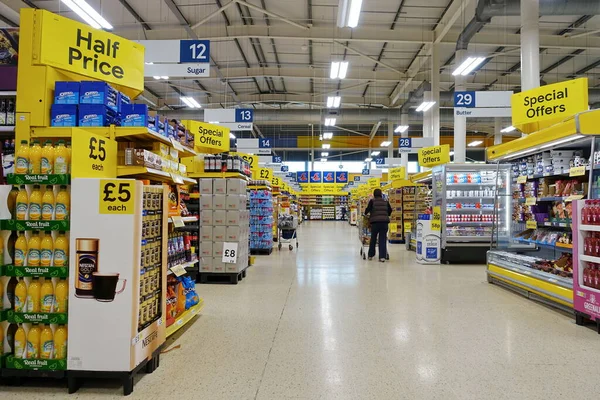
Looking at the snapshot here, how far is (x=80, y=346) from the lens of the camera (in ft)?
8.91

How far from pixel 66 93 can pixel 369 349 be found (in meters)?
3.26

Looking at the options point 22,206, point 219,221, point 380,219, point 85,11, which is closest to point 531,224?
point 380,219

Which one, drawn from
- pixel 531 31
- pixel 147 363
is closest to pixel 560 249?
pixel 531 31

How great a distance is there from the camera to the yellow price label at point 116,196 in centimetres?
275

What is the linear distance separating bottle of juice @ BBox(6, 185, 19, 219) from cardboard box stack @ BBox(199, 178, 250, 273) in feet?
13.2

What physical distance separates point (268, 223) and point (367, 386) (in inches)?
337

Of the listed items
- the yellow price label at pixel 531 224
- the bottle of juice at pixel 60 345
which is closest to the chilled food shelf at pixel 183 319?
the bottle of juice at pixel 60 345

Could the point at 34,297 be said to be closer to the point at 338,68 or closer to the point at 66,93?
the point at 66,93

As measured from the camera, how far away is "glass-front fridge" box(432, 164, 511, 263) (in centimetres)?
941

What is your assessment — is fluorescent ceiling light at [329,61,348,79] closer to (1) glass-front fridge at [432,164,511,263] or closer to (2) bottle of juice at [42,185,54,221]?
(1) glass-front fridge at [432,164,511,263]

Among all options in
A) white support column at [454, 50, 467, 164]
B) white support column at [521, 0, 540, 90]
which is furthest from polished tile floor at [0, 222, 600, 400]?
white support column at [454, 50, 467, 164]

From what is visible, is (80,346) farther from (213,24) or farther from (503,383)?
(213,24)

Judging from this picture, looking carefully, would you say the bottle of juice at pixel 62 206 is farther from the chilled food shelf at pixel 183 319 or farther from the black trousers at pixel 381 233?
the black trousers at pixel 381 233

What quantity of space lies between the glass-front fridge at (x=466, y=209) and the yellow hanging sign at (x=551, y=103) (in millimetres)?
3170
